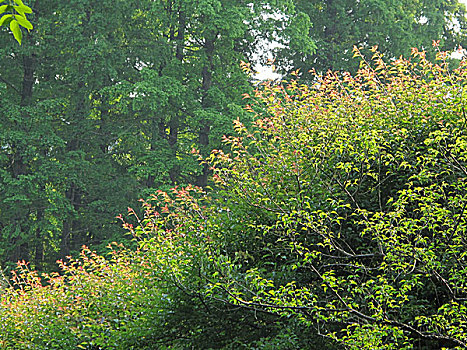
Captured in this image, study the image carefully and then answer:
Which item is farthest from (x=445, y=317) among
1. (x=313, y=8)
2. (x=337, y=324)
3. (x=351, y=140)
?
(x=313, y=8)

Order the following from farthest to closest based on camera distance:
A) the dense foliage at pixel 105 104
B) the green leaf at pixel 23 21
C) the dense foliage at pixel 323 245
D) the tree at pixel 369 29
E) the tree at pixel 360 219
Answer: the tree at pixel 369 29
the dense foliage at pixel 105 104
the dense foliage at pixel 323 245
the tree at pixel 360 219
the green leaf at pixel 23 21

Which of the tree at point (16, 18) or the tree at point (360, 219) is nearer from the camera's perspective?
the tree at point (16, 18)

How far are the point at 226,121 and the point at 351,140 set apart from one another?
36.1 feet

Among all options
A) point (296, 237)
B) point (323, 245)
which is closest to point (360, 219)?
point (296, 237)

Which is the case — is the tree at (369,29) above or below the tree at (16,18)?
above

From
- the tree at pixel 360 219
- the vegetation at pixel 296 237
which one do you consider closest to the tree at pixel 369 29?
the vegetation at pixel 296 237

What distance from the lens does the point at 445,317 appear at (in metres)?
4.95

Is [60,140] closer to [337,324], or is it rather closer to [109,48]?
[109,48]

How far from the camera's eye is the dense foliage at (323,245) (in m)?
4.93

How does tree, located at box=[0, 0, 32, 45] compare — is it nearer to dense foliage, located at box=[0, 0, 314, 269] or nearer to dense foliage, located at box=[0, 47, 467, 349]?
dense foliage, located at box=[0, 47, 467, 349]

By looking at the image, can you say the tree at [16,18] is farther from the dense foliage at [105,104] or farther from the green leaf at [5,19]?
the dense foliage at [105,104]

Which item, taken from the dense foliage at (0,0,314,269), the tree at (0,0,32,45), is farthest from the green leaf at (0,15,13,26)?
the dense foliage at (0,0,314,269)

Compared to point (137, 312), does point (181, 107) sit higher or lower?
higher

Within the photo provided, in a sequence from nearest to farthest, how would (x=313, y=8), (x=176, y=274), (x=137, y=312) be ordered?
(x=176, y=274) < (x=137, y=312) < (x=313, y=8)
